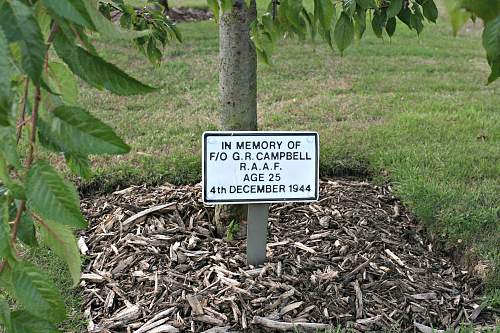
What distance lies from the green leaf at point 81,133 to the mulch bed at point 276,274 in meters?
1.73

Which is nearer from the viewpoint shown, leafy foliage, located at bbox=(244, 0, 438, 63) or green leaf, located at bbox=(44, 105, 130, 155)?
green leaf, located at bbox=(44, 105, 130, 155)

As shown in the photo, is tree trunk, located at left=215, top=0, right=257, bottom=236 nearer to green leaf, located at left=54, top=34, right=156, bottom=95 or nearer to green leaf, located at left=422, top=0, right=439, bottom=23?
green leaf, located at left=422, top=0, right=439, bottom=23

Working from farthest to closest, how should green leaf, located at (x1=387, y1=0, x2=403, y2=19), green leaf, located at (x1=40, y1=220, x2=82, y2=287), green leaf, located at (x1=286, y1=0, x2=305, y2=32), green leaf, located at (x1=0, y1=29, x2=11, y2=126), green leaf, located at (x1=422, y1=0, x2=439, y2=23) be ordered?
green leaf, located at (x1=422, y1=0, x2=439, y2=23) → green leaf, located at (x1=387, y1=0, x2=403, y2=19) → green leaf, located at (x1=286, y1=0, x2=305, y2=32) → green leaf, located at (x1=40, y1=220, x2=82, y2=287) → green leaf, located at (x1=0, y1=29, x2=11, y2=126)

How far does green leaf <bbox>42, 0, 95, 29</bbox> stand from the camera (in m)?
0.91

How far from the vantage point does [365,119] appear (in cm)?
540

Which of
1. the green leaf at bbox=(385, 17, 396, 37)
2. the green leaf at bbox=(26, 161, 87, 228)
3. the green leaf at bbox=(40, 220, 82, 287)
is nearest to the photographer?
the green leaf at bbox=(26, 161, 87, 228)

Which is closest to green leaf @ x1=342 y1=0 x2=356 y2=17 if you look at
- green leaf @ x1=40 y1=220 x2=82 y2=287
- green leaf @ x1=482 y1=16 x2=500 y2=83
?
green leaf @ x1=482 y1=16 x2=500 y2=83

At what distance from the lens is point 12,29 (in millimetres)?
875

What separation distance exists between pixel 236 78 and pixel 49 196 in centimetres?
230

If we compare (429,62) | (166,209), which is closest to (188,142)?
(166,209)

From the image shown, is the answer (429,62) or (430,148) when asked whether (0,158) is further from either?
(429,62)

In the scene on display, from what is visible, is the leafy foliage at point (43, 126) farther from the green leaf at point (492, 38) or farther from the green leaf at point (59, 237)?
the green leaf at point (492, 38)

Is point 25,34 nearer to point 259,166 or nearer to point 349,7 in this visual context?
point 349,7

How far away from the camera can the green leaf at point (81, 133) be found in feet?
3.20
